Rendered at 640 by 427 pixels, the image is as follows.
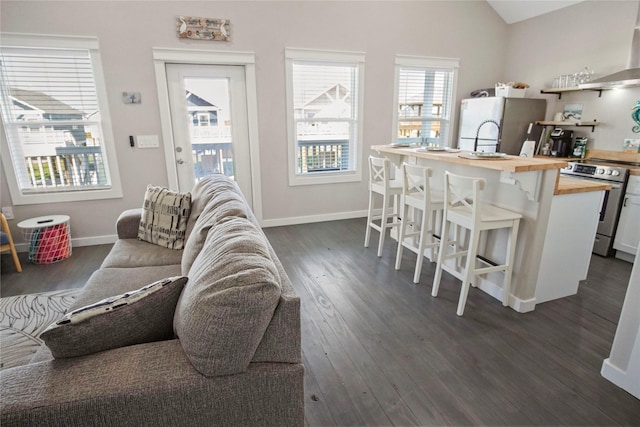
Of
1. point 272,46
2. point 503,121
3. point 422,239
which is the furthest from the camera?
point 503,121

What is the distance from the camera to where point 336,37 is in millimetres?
4207

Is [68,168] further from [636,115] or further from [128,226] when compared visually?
[636,115]

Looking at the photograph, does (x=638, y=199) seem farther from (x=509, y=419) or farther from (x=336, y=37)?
(x=336, y=37)

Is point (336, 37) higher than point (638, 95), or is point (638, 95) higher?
point (336, 37)

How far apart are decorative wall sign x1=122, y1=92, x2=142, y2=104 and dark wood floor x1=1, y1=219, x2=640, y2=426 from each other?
179 centimetres

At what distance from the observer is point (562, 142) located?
4.29m

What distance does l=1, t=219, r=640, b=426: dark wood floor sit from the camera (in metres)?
1.65

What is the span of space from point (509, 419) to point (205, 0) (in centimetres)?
440

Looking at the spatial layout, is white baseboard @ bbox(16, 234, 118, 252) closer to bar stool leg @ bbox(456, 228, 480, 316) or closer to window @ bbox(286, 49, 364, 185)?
window @ bbox(286, 49, 364, 185)

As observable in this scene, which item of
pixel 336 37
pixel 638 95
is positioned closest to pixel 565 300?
pixel 638 95

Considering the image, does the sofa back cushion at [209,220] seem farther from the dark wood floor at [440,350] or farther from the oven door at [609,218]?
the oven door at [609,218]

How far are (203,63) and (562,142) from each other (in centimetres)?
447

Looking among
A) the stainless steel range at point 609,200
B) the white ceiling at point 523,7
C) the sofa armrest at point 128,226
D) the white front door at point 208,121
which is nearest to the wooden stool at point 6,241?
the sofa armrest at point 128,226

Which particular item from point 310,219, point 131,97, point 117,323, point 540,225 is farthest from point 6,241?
point 540,225
